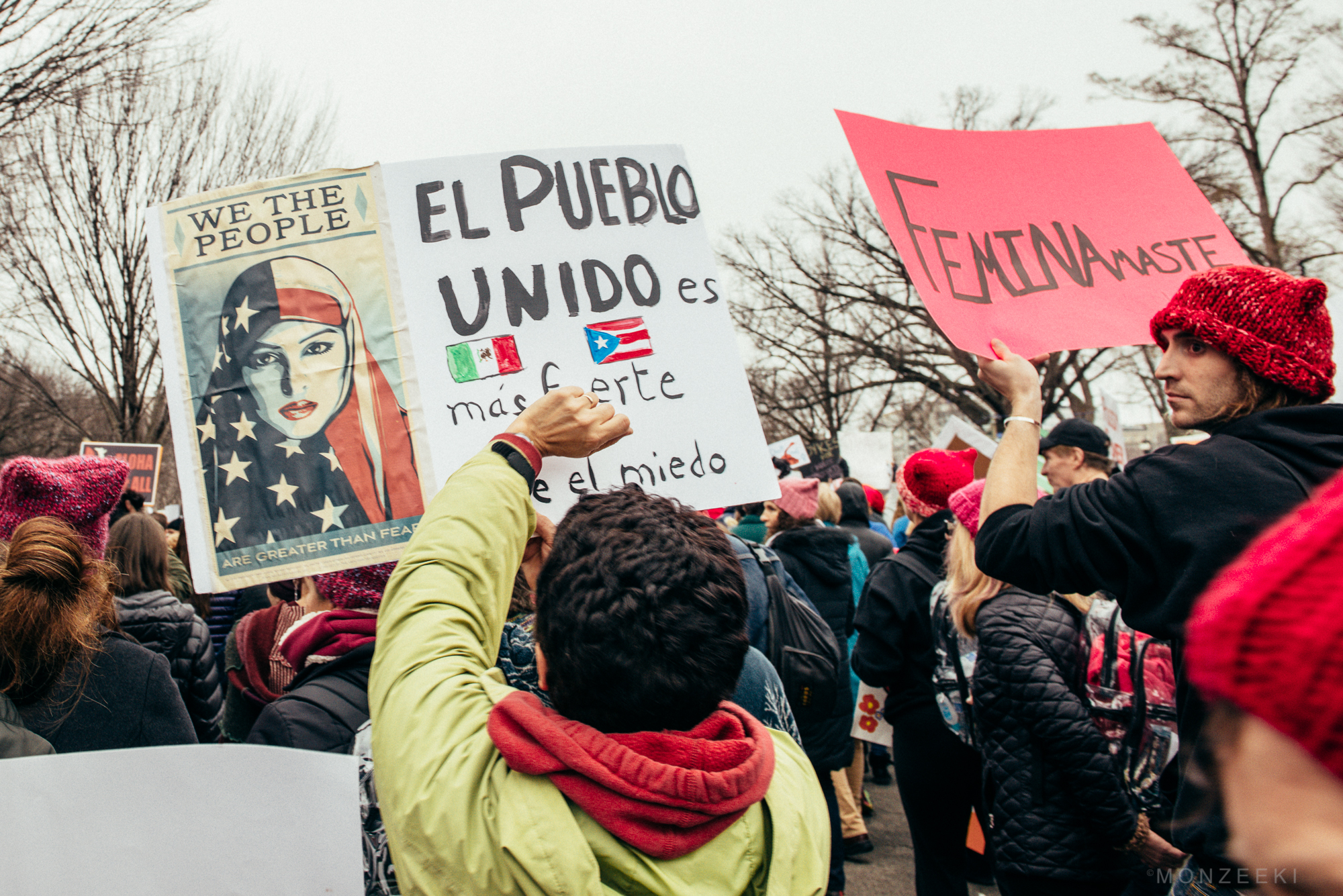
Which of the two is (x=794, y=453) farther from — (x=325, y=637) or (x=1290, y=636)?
(x=1290, y=636)

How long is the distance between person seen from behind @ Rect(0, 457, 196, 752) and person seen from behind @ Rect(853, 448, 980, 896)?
2699 millimetres

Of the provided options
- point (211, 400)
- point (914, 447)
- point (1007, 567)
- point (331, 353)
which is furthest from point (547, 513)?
point (914, 447)

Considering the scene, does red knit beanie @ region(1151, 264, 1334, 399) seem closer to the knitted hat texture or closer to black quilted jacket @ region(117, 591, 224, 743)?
the knitted hat texture

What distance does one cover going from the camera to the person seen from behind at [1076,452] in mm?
4137

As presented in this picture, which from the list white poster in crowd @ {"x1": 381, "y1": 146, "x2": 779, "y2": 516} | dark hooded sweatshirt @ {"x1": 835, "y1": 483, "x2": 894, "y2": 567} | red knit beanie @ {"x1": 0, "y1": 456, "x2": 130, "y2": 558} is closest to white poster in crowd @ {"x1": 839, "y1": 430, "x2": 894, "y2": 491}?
dark hooded sweatshirt @ {"x1": 835, "y1": 483, "x2": 894, "y2": 567}

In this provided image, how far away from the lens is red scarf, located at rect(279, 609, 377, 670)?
2098 mm

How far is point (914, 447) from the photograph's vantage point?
3153cm

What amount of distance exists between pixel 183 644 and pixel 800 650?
7.82 feet

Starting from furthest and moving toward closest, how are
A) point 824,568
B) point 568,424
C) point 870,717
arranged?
point 824,568
point 870,717
point 568,424

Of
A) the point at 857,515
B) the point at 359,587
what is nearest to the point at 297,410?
the point at 359,587

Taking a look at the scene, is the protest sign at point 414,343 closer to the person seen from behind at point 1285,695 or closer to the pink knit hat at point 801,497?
the person seen from behind at point 1285,695

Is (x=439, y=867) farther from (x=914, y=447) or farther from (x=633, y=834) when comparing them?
(x=914, y=447)

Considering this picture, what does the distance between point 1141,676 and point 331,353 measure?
254 centimetres

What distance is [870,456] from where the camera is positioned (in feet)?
48.3
